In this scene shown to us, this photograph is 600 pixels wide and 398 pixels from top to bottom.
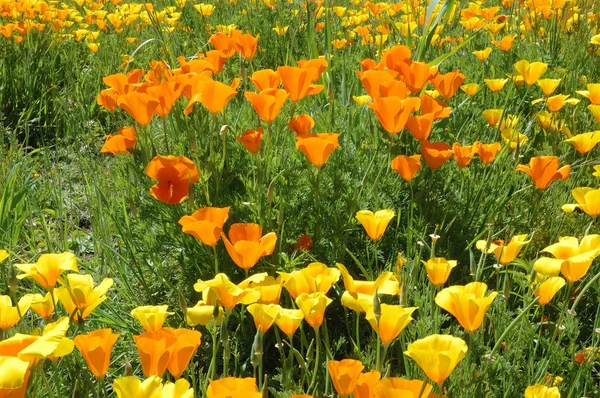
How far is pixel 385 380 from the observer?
1.03 metres

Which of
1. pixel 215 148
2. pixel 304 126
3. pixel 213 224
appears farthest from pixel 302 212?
pixel 213 224

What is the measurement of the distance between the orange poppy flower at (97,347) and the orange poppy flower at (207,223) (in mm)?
413

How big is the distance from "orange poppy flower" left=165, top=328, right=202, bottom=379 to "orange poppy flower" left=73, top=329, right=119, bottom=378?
0.09 m

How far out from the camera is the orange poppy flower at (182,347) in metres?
1.10

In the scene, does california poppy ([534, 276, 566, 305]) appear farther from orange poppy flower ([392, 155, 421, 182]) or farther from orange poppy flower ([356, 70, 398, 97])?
orange poppy flower ([356, 70, 398, 97])

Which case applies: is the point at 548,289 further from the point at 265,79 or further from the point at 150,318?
the point at 265,79

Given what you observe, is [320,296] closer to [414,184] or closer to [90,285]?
[90,285]

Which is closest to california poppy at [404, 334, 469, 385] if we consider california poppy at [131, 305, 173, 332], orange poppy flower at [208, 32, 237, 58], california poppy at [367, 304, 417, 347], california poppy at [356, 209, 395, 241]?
california poppy at [367, 304, 417, 347]

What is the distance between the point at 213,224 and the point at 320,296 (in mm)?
375

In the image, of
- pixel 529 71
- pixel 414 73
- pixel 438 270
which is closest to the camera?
pixel 438 270

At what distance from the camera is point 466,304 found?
1208 mm

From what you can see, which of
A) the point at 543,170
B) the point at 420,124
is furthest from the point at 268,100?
the point at 543,170

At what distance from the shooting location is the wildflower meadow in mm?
1238

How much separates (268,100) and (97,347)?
0.98m
